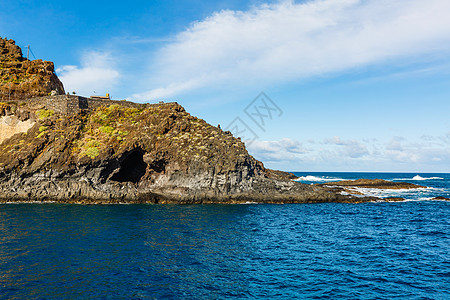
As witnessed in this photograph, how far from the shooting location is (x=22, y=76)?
211ft

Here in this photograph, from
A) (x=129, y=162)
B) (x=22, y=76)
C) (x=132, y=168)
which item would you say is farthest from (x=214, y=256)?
(x=22, y=76)

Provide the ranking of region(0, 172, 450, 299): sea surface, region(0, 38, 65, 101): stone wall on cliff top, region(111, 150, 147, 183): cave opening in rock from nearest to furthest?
region(0, 172, 450, 299): sea surface < region(111, 150, 147, 183): cave opening in rock < region(0, 38, 65, 101): stone wall on cliff top

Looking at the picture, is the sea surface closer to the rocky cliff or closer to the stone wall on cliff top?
the rocky cliff

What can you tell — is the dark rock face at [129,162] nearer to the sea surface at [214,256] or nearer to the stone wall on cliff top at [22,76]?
the stone wall on cliff top at [22,76]

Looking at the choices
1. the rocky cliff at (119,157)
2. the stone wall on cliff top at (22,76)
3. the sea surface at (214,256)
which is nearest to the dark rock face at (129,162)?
the rocky cliff at (119,157)

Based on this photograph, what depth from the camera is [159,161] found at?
5291 centimetres

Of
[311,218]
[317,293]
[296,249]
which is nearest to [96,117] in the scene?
[311,218]

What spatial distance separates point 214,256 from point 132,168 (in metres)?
40.0

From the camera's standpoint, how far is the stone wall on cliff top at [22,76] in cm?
6116

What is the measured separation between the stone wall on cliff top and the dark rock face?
555 cm

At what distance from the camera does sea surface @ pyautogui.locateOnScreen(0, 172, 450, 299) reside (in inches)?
685

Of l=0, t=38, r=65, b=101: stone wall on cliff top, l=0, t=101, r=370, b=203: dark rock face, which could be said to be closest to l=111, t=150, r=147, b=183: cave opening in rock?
l=0, t=101, r=370, b=203: dark rock face

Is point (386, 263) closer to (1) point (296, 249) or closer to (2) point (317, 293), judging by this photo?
(1) point (296, 249)

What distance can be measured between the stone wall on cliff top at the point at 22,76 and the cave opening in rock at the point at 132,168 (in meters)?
21.1
